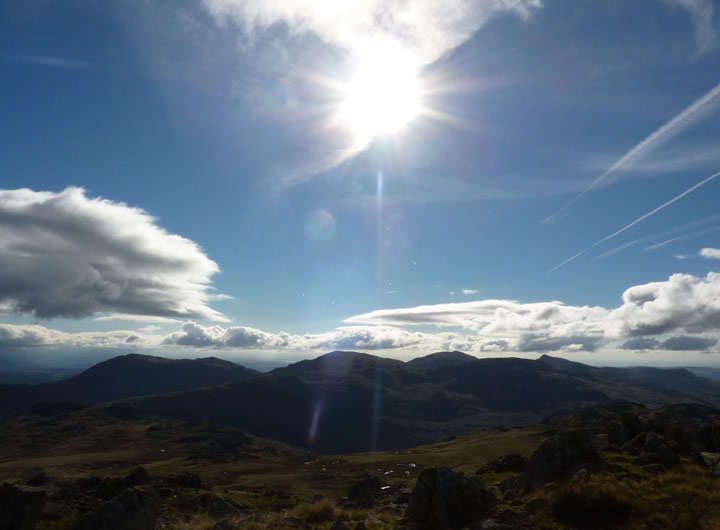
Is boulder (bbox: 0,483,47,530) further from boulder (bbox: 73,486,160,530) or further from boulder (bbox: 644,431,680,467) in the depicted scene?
boulder (bbox: 644,431,680,467)

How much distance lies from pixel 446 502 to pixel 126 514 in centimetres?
1518

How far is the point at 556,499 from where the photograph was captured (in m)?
21.8

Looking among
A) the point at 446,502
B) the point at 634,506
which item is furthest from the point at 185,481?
the point at 634,506

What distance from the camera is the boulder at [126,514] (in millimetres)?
19516

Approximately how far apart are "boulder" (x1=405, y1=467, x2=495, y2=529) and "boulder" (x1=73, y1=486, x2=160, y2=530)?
1273cm

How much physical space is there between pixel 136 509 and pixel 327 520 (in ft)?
33.5

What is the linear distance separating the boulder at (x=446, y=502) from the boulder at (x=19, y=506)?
18.7m

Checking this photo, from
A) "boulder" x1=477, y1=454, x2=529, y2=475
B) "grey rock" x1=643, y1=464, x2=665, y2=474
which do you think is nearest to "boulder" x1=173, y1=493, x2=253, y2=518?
"boulder" x1=477, y1=454, x2=529, y2=475

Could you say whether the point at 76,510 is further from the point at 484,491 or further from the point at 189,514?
the point at 484,491

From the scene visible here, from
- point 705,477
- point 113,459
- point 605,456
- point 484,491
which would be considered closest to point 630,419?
point 605,456

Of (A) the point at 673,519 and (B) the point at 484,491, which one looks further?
(B) the point at 484,491

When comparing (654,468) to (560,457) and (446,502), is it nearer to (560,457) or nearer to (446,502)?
(560,457)

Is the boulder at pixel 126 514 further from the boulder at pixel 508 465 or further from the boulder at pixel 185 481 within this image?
the boulder at pixel 185 481

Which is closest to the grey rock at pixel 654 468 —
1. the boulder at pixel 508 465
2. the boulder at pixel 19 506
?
the boulder at pixel 508 465
